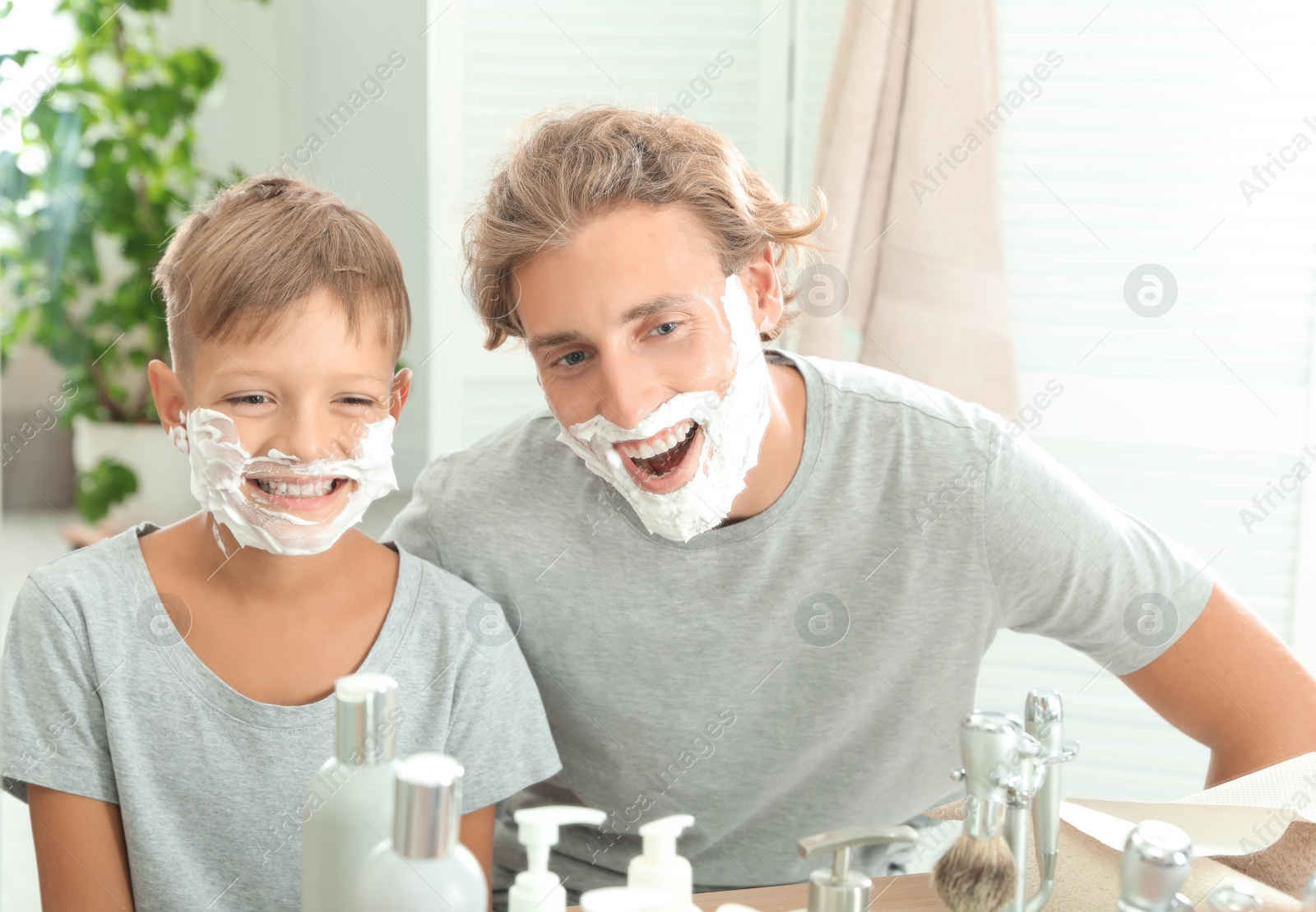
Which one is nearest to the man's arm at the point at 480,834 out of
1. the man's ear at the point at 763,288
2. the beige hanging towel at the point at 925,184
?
the man's ear at the point at 763,288

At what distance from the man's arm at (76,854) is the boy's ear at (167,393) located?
0.84 feet

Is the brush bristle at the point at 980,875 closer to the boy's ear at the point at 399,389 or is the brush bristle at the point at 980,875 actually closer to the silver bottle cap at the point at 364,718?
the silver bottle cap at the point at 364,718

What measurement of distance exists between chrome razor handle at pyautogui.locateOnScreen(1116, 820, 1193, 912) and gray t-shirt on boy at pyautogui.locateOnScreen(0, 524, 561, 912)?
42 cm

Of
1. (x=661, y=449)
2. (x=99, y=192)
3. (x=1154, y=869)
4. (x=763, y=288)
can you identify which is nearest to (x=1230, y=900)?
(x=1154, y=869)

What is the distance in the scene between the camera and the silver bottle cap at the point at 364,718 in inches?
20.8

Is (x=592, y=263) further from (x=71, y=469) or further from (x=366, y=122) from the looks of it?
(x=71, y=469)

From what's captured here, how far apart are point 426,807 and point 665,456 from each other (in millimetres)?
437

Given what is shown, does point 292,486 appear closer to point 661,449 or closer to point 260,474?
point 260,474

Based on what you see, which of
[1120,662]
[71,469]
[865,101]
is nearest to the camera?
[1120,662]

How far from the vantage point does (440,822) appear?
0.46 metres

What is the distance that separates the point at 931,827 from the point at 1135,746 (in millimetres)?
696

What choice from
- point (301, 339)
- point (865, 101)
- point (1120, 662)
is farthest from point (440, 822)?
point (865, 101)

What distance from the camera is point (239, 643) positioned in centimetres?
79

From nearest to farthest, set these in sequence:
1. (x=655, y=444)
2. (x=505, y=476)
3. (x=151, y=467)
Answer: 1. (x=655, y=444)
2. (x=505, y=476)
3. (x=151, y=467)
